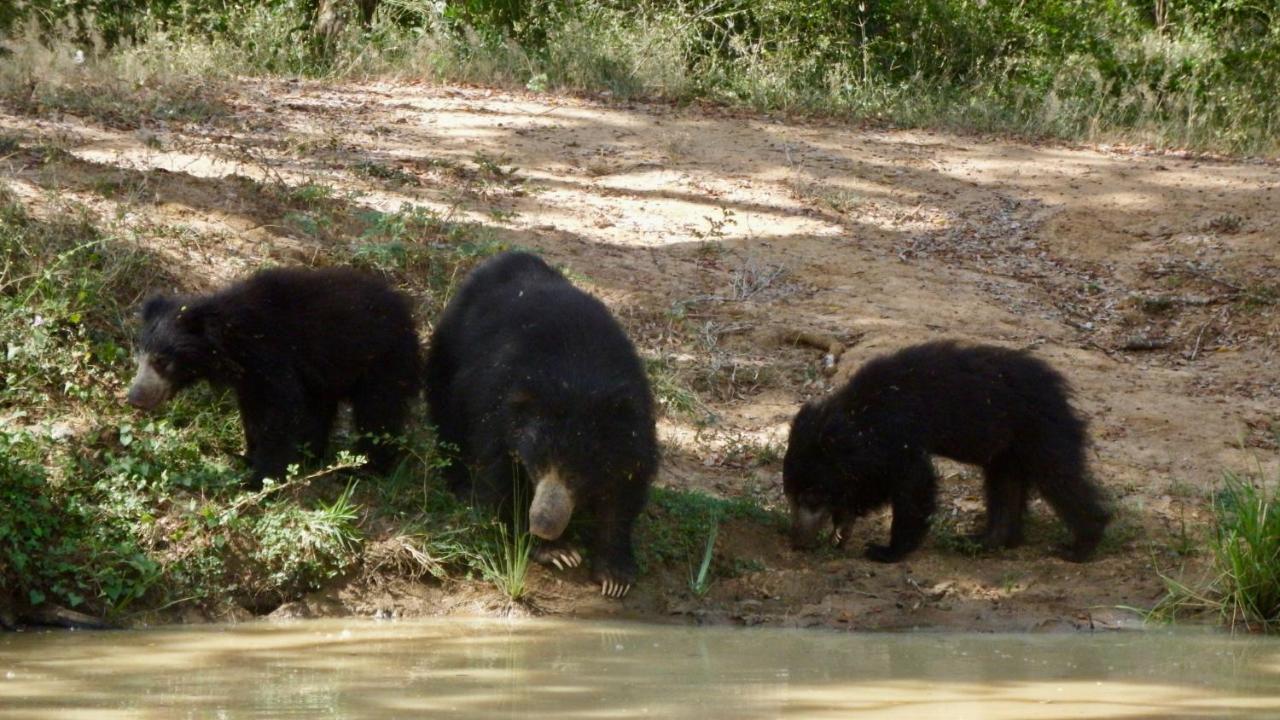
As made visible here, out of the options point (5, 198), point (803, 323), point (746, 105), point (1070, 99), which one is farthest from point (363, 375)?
point (1070, 99)

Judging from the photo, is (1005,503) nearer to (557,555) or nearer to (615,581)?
(615,581)

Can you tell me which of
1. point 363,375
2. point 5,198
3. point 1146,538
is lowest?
point 1146,538

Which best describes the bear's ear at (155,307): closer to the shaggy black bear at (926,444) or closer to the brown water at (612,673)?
the brown water at (612,673)

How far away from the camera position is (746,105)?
15680 millimetres

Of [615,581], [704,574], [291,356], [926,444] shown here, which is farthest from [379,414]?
[926,444]

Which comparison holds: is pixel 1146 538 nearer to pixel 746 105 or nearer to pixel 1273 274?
pixel 1273 274

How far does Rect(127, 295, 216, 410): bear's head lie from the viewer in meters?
6.92

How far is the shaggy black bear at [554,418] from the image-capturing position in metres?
6.54

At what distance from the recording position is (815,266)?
11352 millimetres

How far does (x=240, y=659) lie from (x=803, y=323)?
563 centimetres

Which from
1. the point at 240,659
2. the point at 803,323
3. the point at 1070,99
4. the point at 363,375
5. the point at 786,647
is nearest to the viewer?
the point at 240,659

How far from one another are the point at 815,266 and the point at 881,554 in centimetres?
417

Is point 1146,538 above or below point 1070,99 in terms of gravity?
below

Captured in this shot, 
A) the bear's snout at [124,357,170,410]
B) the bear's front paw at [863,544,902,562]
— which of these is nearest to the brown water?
the bear's front paw at [863,544,902,562]
